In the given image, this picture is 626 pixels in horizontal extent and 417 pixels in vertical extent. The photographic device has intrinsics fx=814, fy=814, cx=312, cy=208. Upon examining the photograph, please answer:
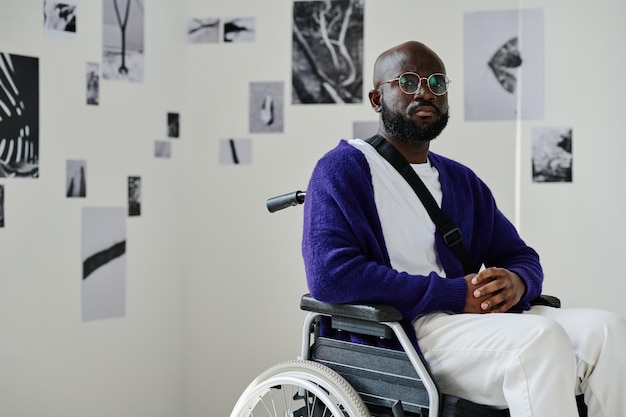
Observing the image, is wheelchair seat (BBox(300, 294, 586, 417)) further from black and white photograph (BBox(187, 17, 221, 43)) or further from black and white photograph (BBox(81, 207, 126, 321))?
black and white photograph (BBox(187, 17, 221, 43))

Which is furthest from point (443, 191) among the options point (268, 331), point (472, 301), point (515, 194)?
point (268, 331)

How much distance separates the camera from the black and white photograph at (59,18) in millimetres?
2809

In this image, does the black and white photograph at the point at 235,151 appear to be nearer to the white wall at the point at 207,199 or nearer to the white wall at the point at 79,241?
the white wall at the point at 207,199

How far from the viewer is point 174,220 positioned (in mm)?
3305

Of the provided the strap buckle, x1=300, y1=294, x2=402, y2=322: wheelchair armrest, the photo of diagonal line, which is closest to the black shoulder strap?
the strap buckle

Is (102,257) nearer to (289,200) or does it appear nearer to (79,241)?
(79,241)

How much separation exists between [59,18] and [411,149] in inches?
54.8

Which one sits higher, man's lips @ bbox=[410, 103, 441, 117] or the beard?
man's lips @ bbox=[410, 103, 441, 117]

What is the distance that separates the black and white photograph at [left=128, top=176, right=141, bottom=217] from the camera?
3.10m

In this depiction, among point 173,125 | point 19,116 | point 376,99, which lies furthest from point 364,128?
point 19,116

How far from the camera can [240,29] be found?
10.9 ft

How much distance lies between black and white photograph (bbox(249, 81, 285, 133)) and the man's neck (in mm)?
1109

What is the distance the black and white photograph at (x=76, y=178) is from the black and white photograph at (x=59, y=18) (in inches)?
17.5


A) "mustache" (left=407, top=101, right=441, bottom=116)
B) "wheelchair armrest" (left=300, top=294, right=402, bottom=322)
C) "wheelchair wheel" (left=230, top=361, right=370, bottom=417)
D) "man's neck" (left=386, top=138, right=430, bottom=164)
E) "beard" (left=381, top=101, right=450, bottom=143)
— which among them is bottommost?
"wheelchair wheel" (left=230, top=361, right=370, bottom=417)
